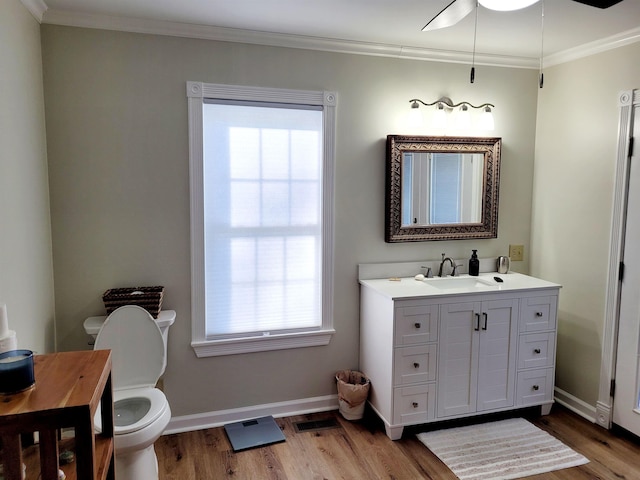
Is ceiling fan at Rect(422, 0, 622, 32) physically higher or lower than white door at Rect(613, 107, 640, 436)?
higher

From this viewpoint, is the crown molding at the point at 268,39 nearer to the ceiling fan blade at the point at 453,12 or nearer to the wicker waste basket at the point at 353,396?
the ceiling fan blade at the point at 453,12

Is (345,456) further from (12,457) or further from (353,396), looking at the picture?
(12,457)

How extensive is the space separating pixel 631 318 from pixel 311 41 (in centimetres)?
261

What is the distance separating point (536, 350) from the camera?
10.2 ft

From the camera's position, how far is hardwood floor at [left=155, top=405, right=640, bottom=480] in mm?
2553

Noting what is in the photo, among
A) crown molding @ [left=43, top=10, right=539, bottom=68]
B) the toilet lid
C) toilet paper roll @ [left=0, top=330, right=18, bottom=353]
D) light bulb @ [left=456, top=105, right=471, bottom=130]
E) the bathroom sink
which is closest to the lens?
toilet paper roll @ [left=0, top=330, right=18, bottom=353]

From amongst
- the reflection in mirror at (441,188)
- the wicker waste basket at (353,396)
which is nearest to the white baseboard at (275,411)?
the wicker waste basket at (353,396)

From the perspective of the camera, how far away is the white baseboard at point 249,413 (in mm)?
2984

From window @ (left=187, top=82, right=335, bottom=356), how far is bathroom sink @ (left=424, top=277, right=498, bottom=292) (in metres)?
0.73

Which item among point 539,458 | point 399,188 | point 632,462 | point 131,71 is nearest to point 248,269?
point 399,188

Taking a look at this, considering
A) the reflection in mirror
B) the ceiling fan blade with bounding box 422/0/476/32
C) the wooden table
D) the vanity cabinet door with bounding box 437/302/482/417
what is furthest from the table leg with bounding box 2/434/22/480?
the reflection in mirror

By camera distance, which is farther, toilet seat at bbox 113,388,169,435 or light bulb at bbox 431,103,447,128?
light bulb at bbox 431,103,447,128

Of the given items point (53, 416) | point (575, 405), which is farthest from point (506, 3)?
point (575, 405)

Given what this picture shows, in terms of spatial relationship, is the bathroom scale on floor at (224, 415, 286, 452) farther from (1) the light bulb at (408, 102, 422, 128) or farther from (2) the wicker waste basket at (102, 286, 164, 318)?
(1) the light bulb at (408, 102, 422, 128)
